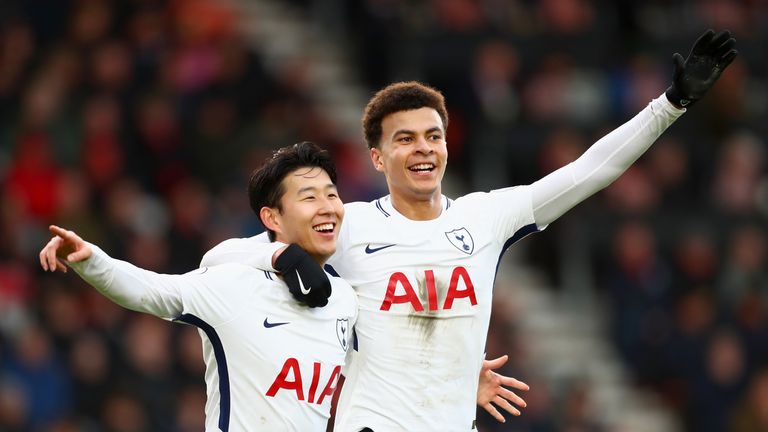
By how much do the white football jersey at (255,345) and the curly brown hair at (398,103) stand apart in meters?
0.95

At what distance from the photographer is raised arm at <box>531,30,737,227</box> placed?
7066 millimetres

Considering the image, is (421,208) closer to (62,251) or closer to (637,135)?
(637,135)

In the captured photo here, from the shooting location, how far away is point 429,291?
7156 millimetres

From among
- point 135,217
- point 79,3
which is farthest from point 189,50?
point 135,217

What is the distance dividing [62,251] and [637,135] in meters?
2.64

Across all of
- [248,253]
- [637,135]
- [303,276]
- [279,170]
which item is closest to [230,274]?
[248,253]

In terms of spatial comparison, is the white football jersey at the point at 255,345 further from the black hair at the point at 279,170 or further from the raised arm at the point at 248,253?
the black hair at the point at 279,170

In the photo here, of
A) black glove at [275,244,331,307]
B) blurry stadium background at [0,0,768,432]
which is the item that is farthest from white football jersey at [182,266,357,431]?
blurry stadium background at [0,0,768,432]

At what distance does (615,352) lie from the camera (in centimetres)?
1459

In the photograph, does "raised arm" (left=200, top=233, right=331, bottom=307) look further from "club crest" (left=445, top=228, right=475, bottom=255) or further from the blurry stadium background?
the blurry stadium background

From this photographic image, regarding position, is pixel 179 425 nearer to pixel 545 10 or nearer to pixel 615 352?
pixel 615 352

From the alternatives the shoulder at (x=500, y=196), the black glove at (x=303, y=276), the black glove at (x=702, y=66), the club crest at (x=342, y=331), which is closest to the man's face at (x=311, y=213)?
the black glove at (x=303, y=276)

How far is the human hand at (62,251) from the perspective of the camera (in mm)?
6188

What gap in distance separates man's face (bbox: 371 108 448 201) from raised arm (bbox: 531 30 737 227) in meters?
0.49
